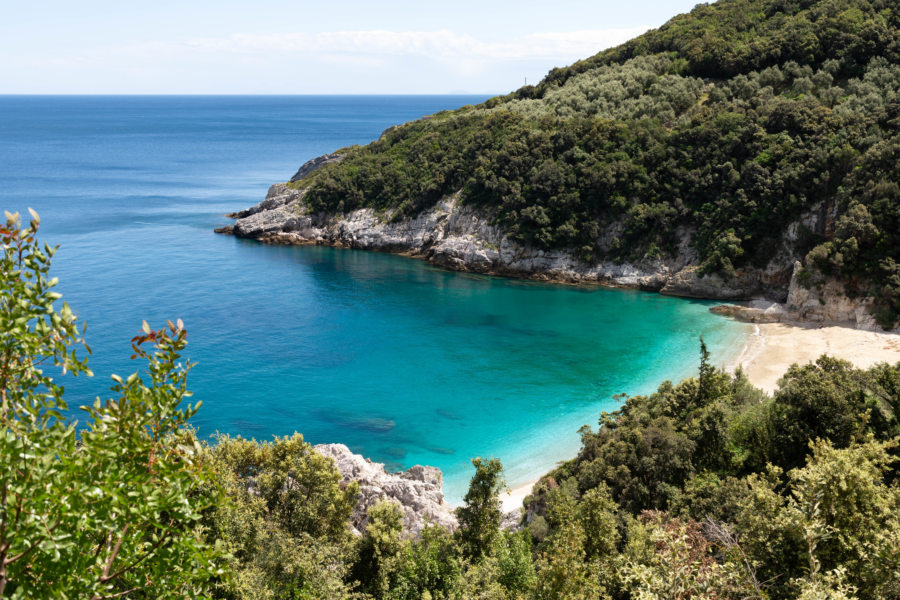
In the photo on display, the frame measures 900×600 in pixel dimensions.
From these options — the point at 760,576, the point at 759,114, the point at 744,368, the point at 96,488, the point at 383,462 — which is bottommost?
the point at 383,462

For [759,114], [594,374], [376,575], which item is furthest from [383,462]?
[759,114]

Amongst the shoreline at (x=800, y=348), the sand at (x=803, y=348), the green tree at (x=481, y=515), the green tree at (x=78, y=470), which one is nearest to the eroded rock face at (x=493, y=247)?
the shoreline at (x=800, y=348)

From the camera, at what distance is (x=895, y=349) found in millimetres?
40375

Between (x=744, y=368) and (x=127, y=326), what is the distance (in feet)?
156

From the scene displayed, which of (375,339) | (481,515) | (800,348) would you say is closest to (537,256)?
(375,339)

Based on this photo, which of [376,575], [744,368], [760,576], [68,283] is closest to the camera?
[760,576]

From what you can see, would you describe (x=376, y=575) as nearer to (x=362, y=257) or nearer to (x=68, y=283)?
(x=68, y=283)

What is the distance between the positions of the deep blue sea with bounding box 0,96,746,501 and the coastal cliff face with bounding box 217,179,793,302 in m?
2.33

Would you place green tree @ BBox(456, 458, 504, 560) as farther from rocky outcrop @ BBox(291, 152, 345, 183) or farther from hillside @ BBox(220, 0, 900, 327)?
rocky outcrop @ BBox(291, 152, 345, 183)

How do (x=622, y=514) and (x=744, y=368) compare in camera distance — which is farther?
(x=744, y=368)

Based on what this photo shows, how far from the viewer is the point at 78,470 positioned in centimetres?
591

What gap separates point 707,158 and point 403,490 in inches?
1940

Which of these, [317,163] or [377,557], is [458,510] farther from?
[317,163]

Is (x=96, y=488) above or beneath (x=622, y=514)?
above
